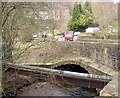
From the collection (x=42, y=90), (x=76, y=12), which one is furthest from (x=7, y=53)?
(x=76, y=12)

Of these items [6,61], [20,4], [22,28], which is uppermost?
[20,4]

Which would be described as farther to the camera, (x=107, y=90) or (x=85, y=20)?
(x=85, y=20)

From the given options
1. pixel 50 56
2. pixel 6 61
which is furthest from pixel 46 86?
pixel 6 61

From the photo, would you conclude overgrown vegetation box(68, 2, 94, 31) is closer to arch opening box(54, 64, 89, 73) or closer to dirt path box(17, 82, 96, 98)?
arch opening box(54, 64, 89, 73)

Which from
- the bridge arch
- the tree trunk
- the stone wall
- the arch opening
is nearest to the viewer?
the tree trunk

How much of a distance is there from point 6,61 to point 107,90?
97.6 inches

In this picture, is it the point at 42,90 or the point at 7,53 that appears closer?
the point at 7,53

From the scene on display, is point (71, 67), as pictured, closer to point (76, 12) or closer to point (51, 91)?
point (51, 91)

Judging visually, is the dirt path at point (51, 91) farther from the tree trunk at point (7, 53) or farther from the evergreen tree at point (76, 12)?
the evergreen tree at point (76, 12)

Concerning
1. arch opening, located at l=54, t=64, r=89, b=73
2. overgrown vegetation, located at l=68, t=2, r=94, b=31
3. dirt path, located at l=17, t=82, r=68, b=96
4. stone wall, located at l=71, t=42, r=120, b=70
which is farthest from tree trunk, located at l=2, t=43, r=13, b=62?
overgrown vegetation, located at l=68, t=2, r=94, b=31

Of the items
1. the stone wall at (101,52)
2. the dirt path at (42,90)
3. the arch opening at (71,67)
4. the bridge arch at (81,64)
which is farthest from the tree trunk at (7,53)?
the arch opening at (71,67)

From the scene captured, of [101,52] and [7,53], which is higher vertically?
[7,53]

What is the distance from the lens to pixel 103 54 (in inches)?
458

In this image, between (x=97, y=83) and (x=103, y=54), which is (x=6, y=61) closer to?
(x=97, y=83)
